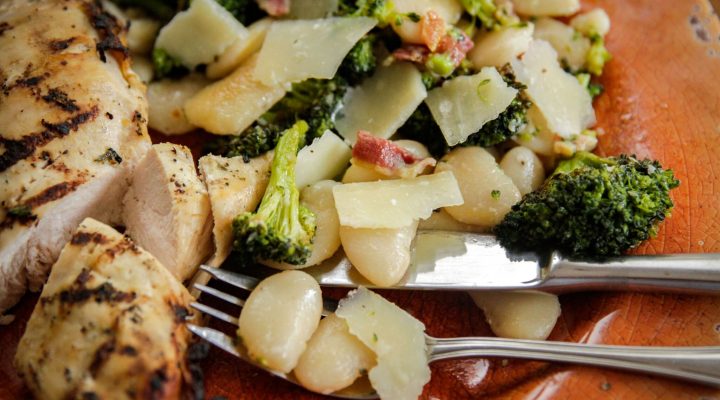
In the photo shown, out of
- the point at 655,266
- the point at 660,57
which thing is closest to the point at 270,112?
the point at 655,266

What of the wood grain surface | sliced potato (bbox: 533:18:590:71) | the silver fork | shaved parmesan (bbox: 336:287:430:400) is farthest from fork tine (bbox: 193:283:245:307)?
sliced potato (bbox: 533:18:590:71)

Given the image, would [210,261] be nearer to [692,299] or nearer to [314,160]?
[314,160]

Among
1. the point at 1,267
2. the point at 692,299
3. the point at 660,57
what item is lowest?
the point at 1,267

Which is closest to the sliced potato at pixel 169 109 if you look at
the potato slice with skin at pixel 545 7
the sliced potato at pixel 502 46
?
the sliced potato at pixel 502 46

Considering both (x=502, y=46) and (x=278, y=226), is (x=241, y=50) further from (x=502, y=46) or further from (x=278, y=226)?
(x=502, y=46)

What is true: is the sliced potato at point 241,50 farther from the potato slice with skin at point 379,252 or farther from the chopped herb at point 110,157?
the potato slice with skin at point 379,252
